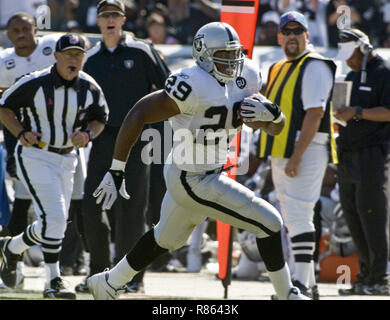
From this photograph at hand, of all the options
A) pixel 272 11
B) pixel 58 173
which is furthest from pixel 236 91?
pixel 272 11

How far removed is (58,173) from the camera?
6410 millimetres

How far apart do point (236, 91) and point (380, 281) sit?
2.65 metres

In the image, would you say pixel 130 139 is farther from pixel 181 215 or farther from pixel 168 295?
pixel 168 295

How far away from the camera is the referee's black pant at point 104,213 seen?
6754mm

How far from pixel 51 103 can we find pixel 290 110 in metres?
1.66

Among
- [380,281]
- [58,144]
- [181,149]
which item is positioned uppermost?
[181,149]

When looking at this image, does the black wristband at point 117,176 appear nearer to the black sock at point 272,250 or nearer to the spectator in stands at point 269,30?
the black sock at point 272,250

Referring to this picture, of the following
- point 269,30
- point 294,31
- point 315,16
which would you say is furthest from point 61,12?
point 294,31

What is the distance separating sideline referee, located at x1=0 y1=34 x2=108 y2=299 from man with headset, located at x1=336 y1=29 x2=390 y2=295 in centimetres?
202

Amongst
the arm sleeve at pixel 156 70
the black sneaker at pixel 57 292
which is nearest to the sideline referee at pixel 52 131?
the black sneaker at pixel 57 292

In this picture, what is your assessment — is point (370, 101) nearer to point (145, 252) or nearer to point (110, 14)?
point (110, 14)

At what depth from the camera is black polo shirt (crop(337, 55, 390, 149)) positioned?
7.11 meters

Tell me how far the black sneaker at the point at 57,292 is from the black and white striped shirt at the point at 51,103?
0.93 meters

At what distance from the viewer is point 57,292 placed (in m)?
6.20
